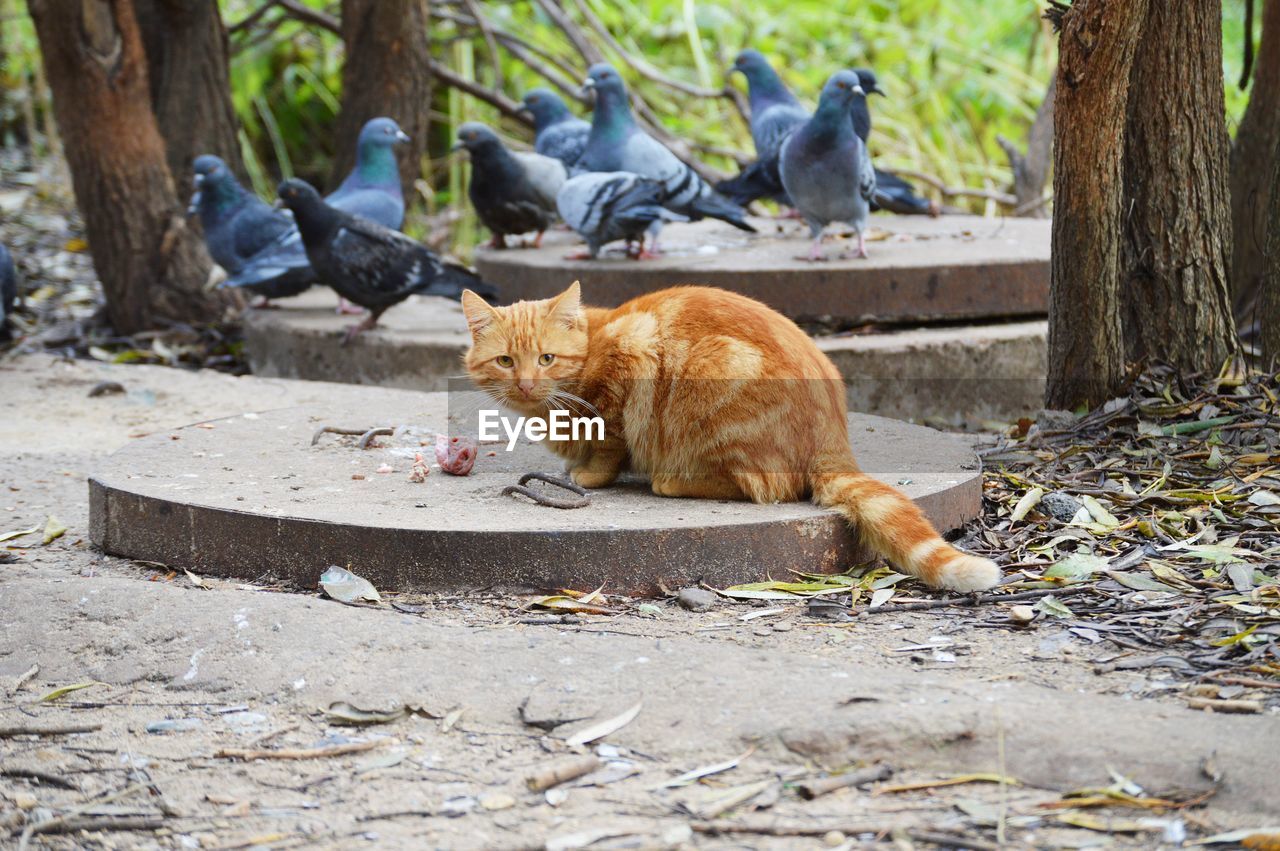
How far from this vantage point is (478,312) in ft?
13.0

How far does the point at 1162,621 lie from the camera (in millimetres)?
3219

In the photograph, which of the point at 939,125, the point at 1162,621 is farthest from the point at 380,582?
the point at 939,125

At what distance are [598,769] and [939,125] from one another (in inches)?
385

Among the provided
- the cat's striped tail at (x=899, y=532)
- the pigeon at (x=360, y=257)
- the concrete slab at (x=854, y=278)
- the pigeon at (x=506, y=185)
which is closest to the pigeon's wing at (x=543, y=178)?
the pigeon at (x=506, y=185)

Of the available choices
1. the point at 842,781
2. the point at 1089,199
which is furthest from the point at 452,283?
the point at 842,781

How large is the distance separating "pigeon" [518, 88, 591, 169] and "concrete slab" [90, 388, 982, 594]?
4.46 m

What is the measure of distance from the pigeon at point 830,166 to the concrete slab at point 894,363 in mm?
598

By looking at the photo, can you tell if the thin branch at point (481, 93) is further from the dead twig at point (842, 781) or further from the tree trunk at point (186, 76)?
the dead twig at point (842, 781)

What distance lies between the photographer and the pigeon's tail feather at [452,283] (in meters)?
6.74

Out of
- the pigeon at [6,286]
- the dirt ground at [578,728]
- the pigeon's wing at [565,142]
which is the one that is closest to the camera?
the dirt ground at [578,728]

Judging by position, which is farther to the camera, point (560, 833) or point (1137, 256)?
point (1137, 256)

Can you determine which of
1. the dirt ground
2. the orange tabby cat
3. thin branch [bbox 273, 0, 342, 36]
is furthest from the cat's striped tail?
thin branch [bbox 273, 0, 342, 36]

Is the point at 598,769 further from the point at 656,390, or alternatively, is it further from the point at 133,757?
the point at 656,390

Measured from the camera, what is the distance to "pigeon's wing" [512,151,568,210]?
7.60 m
